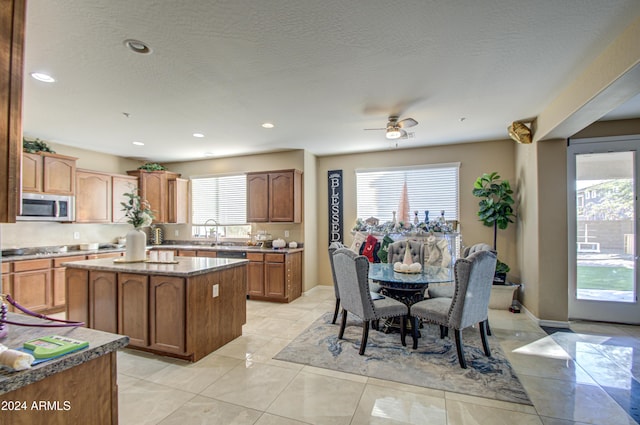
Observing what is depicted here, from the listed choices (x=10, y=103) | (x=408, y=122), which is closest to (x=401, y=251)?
(x=408, y=122)

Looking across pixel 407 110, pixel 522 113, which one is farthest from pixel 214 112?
pixel 522 113

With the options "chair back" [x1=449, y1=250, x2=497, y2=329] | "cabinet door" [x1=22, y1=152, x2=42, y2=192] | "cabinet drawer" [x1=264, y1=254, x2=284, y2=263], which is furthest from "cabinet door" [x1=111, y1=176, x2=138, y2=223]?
"chair back" [x1=449, y1=250, x2=497, y2=329]

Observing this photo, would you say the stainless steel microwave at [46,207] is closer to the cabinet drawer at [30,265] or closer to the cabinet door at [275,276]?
the cabinet drawer at [30,265]

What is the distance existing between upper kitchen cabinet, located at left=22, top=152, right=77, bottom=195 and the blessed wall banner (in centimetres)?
443

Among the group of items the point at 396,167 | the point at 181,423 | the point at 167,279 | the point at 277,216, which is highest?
the point at 396,167

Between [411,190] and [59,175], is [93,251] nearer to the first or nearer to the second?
[59,175]

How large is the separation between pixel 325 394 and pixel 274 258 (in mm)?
2904

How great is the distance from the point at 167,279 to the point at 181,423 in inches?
50.5

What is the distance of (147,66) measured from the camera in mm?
2547

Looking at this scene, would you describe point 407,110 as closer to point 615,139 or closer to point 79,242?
point 615,139

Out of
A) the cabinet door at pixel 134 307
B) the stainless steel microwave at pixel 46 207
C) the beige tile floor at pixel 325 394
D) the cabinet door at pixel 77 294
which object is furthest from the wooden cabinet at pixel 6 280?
the beige tile floor at pixel 325 394

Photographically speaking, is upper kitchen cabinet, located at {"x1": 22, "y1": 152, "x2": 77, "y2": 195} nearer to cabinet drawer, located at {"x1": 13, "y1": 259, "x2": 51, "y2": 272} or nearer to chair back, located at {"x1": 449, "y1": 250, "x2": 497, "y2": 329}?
cabinet drawer, located at {"x1": 13, "y1": 259, "x2": 51, "y2": 272}

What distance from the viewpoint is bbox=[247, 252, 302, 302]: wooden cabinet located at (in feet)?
16.6

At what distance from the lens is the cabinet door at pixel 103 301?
10.4 ft
